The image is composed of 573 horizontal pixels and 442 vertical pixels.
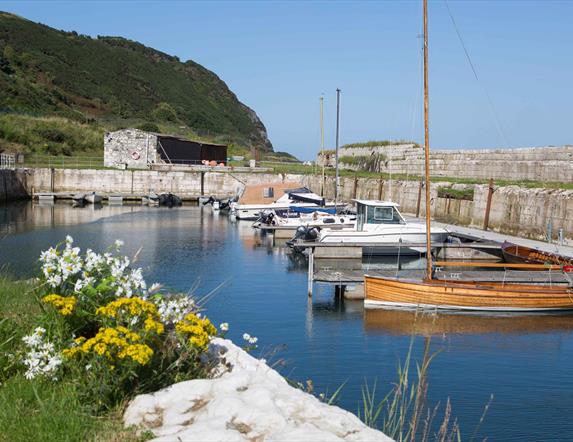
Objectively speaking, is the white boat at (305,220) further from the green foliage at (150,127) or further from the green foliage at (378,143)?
the green foliage at (150,127)

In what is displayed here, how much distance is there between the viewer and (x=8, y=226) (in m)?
41.3

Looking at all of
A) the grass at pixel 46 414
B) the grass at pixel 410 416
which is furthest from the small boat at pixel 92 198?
the grass at pixel 46 414

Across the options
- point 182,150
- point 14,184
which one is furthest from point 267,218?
point 182,150

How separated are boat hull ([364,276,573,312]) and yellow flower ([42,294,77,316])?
47.8ft

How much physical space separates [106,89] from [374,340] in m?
106

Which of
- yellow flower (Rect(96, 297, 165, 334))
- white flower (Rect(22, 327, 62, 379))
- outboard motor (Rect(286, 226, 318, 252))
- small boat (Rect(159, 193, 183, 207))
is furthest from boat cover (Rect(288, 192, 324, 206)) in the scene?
white flower (Rect(22, 327, 62, 379))

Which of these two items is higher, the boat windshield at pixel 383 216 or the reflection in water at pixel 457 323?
the boat windshield at pixel 383 216

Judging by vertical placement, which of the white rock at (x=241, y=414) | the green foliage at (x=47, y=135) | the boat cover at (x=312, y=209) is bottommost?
the boat cover at (x=312, y=209)

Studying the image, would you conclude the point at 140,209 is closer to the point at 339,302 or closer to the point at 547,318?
the point at 339,302

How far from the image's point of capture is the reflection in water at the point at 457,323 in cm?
1927

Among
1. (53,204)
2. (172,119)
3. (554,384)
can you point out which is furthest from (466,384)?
(172,119)

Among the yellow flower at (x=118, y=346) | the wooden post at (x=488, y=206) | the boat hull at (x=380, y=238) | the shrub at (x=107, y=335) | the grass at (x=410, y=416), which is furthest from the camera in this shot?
the wooden post at (x=488, y=206)

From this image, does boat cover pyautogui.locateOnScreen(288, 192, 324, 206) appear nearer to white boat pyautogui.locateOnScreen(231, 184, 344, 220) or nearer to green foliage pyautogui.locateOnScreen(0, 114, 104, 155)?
white boat pyautogui.locateOnScreen(231, 184, 344, 220)

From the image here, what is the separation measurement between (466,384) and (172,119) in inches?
4030
